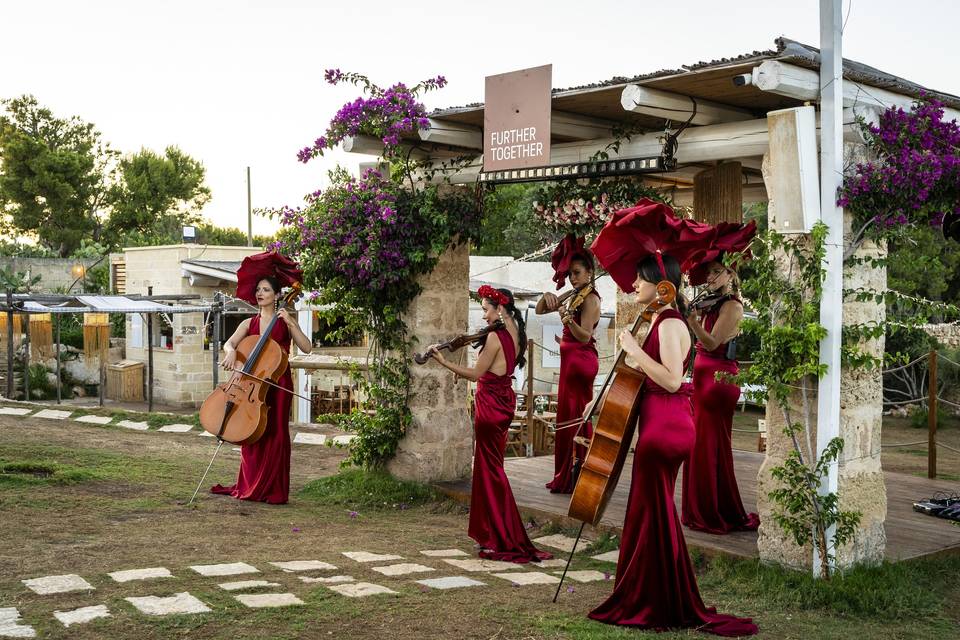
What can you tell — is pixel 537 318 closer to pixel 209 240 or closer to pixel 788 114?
pixel 788 114

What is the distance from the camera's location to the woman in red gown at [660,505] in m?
5.09

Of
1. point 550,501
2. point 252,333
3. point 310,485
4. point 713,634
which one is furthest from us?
point 310,485

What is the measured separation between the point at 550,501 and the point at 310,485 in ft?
8.78

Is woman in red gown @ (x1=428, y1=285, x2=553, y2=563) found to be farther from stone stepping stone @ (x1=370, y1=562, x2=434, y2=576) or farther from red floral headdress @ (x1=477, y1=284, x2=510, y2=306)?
stone stepping stone @ (x1=370, y1=562, x2=434, y2=576)

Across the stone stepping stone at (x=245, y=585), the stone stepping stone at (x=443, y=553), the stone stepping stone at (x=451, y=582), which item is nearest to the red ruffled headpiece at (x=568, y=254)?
the stone stepping stone at (x=443, y=553)

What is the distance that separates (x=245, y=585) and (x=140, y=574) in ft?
2.25

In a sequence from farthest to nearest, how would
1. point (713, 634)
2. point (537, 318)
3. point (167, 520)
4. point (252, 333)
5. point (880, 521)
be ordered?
point (537, 318), point (252, 333), point (167, 520), point (880, 521), point (713, 634)

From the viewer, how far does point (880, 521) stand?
20.4 feet

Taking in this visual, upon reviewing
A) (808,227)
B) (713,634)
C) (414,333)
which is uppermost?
(808,227)

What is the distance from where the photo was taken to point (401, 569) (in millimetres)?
6277

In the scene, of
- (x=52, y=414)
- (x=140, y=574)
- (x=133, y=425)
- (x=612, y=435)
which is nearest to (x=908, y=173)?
(x=612, y=435)

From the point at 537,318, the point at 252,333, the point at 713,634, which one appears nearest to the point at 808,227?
the point at 713,634

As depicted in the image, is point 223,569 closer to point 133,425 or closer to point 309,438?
point 309,438

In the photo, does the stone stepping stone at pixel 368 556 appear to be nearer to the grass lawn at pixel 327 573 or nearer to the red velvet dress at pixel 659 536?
the grass lawn at pixel 327 573
